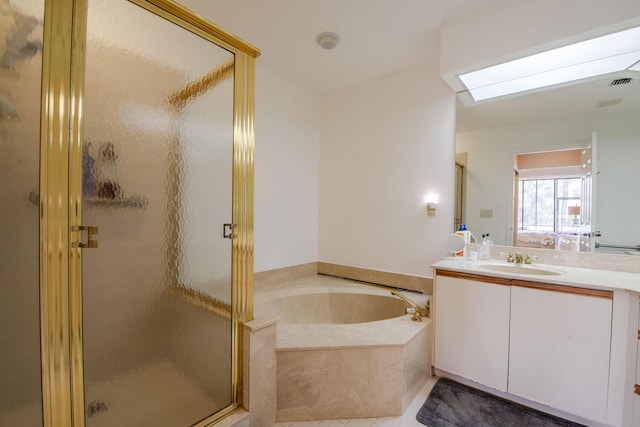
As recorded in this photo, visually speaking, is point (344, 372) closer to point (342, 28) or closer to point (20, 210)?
point (20, 210)

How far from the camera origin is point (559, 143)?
2.18 metres

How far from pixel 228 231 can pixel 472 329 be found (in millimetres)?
1753

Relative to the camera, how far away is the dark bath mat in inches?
65.1

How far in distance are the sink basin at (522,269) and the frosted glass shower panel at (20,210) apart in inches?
97.1

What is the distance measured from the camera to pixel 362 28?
2.08m

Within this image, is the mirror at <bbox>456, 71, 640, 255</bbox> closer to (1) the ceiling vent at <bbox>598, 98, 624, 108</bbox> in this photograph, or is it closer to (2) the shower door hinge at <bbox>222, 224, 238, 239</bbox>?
(1) the ceiling vent at <bbox>598, 98, 624, 108</bbox>

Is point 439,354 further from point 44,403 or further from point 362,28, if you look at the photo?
point 362,28

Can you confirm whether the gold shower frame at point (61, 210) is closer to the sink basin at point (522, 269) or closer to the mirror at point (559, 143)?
the sink basin at point (522, 269)

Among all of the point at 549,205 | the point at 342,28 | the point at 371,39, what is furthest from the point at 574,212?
the point at 342,28

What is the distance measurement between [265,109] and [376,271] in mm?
2037

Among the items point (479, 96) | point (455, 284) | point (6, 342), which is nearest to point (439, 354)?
point (455, 284)

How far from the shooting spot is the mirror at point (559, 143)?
1.90 meters

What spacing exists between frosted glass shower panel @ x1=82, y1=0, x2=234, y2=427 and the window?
2.37 meters

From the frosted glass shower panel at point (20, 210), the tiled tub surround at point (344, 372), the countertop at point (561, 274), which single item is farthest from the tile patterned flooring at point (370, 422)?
the frosted glass shower panel at point (20, 210)
